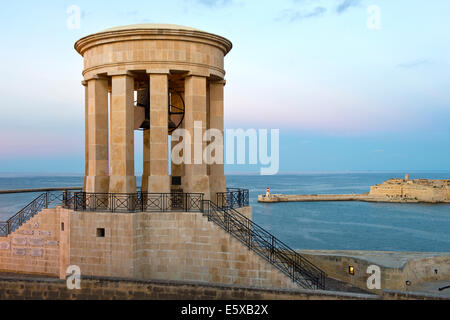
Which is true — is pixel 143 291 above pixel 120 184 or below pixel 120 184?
below

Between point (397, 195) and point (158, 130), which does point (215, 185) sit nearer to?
point (158, 130)

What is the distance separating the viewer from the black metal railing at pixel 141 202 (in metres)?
15.6

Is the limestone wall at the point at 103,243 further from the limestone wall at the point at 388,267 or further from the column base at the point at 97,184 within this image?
the limestone wall at the point at 388,267

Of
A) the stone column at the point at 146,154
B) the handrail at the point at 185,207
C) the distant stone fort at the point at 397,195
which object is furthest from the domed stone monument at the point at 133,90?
the distant stone fort at the point at 397,195

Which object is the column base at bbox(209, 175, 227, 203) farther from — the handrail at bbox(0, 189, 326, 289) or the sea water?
the sea water

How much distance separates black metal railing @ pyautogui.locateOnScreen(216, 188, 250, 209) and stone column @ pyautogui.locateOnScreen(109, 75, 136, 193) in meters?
3.82

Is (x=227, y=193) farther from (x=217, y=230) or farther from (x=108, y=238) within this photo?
(x=108, y=238)

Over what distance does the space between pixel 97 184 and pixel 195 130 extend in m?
4.36

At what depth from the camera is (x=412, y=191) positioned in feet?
390

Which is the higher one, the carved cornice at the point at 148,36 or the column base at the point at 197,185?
the carved cornice at the point at 148,36

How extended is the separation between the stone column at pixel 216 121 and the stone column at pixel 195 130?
173 centimetres

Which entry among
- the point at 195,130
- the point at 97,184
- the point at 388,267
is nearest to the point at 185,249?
the point at 195,130
